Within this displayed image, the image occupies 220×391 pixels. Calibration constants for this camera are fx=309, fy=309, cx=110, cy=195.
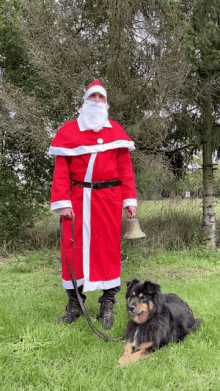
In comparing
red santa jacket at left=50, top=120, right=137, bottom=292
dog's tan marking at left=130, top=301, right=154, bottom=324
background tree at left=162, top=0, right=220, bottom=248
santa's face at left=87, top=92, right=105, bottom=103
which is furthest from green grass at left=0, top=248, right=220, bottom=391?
background tree at left=162, top=0, right=220, bottom=248

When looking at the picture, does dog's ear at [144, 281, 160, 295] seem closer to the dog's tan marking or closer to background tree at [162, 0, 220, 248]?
the dog's tan marking

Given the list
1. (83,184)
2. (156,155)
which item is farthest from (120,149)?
(156,155)

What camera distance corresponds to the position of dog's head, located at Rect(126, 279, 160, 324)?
92.7 inches

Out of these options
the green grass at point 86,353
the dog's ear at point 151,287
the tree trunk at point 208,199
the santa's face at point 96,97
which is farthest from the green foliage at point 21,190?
the dog's ear at point 151,287

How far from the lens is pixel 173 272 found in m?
5.41

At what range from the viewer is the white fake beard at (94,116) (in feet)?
9.92

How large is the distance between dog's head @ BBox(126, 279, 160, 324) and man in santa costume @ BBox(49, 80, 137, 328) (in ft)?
2.01

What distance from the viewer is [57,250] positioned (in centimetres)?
665

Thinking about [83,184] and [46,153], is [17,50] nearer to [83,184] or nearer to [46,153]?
[46,153]

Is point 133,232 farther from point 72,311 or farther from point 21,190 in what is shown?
point 21,190

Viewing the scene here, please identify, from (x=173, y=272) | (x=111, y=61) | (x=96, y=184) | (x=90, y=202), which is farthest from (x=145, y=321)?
(x=111, y=61)

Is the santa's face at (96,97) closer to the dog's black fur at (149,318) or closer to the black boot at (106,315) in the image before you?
the dog's black fur at (149,318)

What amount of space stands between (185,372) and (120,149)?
2.07m

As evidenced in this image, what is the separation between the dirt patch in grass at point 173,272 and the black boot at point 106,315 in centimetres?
205
